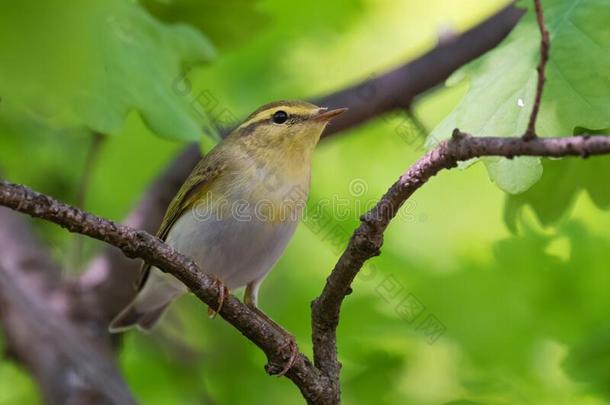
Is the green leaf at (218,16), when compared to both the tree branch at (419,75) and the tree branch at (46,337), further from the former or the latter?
the tree branch at (46,337)

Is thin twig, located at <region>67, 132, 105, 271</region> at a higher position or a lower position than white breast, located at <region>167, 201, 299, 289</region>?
lower

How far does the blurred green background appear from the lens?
12.1ft

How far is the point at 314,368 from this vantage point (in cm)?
279

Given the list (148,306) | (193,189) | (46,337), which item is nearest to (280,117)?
(193,189)

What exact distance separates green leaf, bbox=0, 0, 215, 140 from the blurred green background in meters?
0.01

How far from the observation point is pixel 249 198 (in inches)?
151

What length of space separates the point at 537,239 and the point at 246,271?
1.52 meters

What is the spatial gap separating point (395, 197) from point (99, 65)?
1251 millimetres

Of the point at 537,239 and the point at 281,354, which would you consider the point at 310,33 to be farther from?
the point at 281,354

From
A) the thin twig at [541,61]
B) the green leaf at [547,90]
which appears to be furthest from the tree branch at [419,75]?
the thin twig at [541,61]

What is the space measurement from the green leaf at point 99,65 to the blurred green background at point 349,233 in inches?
0.5

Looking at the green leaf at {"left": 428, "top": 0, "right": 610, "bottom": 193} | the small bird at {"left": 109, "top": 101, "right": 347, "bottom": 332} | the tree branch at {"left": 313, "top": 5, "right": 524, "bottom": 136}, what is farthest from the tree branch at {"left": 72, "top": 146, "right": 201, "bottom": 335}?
the green leaf at {"left": 428, "top": 0, "right": 610, "bottom": 193}

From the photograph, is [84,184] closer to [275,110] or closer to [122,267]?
[122,267]

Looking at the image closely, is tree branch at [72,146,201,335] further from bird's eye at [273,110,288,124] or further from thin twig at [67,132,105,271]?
bird's eye at [273,110,288,124]
